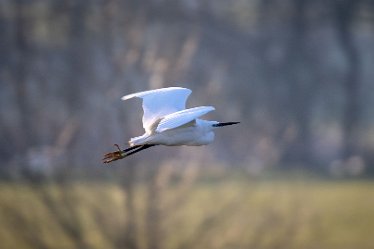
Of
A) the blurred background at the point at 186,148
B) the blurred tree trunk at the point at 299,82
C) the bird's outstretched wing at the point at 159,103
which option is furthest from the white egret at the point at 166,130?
the blurred tree trunk at the point at 299,82

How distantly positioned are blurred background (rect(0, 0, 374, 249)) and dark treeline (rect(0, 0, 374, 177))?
0.02 meters

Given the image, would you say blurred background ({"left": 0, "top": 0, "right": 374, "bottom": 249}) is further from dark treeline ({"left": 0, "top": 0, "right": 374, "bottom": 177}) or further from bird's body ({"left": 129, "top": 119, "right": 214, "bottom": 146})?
bird's body ({"left": 129, "top": 119, "right": 214, "bottom": 146})

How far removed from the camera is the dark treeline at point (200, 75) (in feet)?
33.4

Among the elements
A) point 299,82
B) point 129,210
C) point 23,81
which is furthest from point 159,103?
point 299,82

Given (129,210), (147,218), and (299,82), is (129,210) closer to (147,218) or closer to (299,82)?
(147,218)

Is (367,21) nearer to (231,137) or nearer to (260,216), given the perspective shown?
(231,137)

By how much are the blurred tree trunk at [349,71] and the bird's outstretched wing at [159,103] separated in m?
8.48

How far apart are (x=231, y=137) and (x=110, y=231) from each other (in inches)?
82.0

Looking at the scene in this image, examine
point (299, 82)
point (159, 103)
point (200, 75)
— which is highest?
point (299, 82)

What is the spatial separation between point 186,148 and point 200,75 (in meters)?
1.61

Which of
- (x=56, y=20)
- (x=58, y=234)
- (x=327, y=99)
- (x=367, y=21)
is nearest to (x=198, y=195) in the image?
(x=58, y=234)

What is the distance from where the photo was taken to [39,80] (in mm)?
10789

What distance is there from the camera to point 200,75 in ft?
37.3

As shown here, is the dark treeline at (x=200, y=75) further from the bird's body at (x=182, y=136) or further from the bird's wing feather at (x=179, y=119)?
the bird's wing feather at (x=179, y=119)
